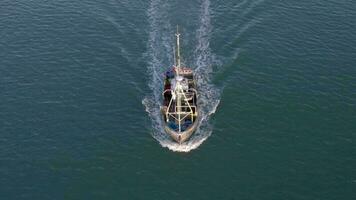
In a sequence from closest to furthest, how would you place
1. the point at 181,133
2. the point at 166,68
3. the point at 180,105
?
the point at 181,133 < the point at 180,105 < the point at 166,68

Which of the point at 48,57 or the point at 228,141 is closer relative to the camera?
the point at 228,141

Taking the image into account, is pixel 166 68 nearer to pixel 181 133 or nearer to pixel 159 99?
pixel 159 99

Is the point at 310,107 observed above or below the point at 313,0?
below

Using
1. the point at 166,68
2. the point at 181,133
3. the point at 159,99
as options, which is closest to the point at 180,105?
the point at 181,133

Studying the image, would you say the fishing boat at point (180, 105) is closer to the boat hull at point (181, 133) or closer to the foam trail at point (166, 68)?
the boat hull at point (181, 133)

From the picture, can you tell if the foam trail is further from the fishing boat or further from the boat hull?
the fishing boat

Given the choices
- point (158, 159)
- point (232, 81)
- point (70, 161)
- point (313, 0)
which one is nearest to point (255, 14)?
point (313, 0)

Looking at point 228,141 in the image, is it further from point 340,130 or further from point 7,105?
point 7,105
